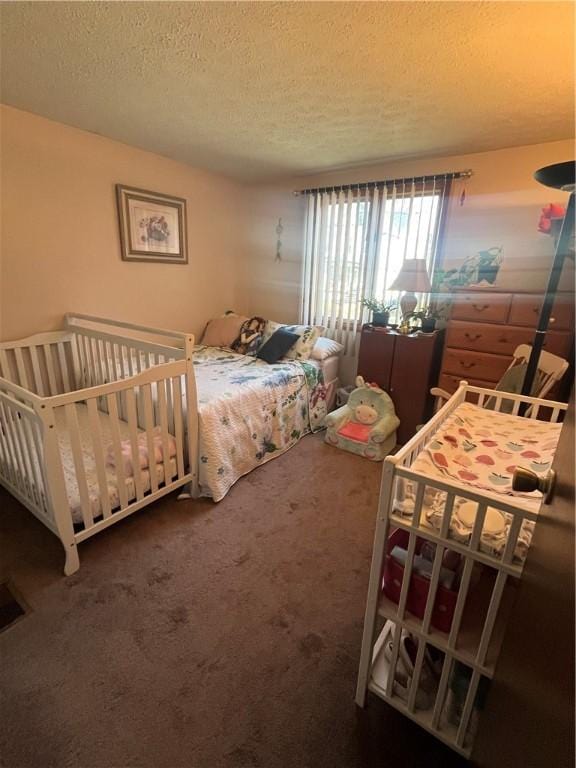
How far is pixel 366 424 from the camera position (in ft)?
9.34

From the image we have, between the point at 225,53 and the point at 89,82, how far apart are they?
31.6 inches

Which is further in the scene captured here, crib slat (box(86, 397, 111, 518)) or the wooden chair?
the wooden chair

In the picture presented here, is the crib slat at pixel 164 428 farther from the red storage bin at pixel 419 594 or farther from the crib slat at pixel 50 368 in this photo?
the red storage bin at pixel 419 594

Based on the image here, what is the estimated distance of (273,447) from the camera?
8.73ft

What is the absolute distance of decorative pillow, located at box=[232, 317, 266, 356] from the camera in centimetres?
336

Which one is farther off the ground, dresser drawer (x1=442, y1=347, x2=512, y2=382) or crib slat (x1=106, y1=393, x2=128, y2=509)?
dresser drawer (x1=442, y1=347, x2=512, y2=382)

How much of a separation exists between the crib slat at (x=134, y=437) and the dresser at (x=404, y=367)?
73.5 inches

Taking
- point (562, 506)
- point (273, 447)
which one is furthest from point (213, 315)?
point (562, 506)

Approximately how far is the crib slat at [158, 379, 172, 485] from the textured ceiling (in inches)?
58.6

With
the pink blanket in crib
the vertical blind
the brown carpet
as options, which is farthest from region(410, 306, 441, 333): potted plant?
the pink blanket in crib

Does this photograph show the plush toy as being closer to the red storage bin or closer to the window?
the window

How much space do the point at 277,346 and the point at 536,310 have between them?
191cm

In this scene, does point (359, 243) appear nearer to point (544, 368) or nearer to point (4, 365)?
point (544, 368)

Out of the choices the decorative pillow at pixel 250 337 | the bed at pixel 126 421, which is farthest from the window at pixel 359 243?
the bed at pixel 126 421
